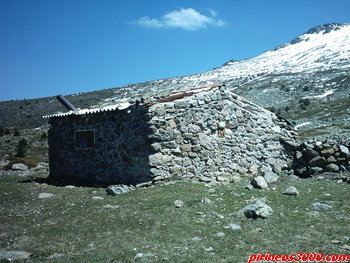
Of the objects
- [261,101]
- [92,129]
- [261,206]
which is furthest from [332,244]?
[261,101]

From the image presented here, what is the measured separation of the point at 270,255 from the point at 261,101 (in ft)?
195

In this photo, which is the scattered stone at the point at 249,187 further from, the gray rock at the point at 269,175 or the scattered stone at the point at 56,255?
the scattered stone at the point at 56,255

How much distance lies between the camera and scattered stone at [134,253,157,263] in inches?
191

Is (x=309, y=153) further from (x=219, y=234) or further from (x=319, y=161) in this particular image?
(x=219, y=234)

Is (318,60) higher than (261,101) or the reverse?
higher

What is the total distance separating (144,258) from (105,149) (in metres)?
8.44

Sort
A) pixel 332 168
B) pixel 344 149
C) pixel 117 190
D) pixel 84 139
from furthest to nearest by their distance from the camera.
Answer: pixel 84 139, pixel 344 149, pixel 332 168, pixel 117 190

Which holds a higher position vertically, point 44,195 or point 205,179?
point 205,179

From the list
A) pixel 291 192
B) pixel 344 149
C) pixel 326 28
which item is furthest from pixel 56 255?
pixel 326 28

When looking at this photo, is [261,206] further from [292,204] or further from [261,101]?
[261,101]

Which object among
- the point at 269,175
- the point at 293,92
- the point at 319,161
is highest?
the point at 293,92

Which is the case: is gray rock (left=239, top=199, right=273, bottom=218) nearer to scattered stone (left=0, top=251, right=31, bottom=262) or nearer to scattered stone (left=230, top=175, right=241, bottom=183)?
scattered stone (left=230, top=175, right=241, bottom=183)

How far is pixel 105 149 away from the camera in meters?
12.9

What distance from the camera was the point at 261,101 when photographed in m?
61.8
